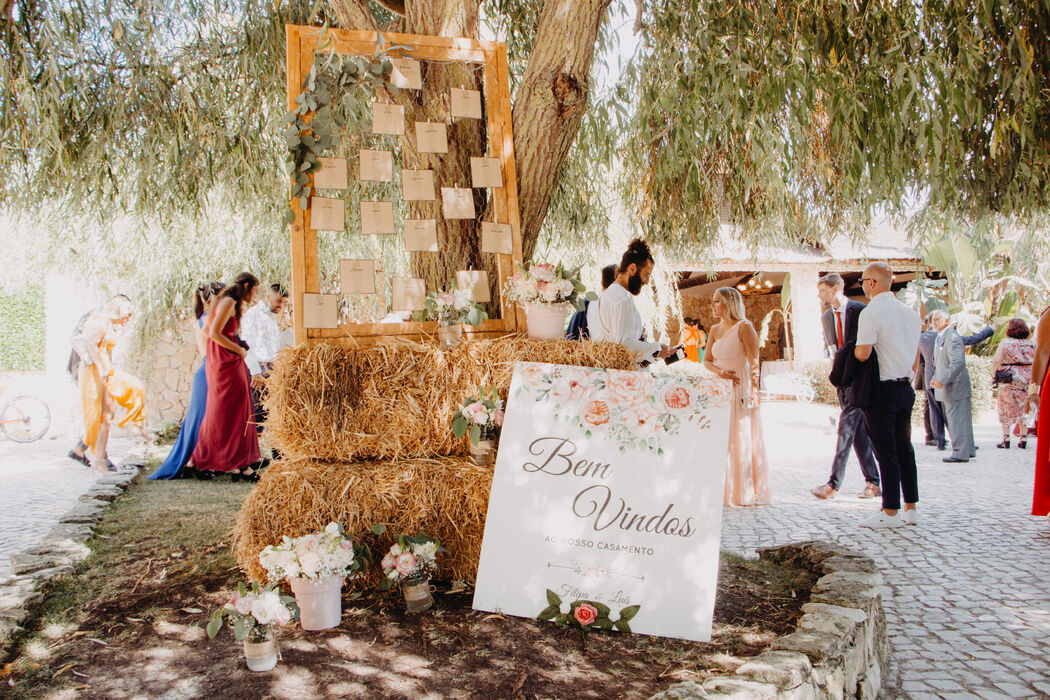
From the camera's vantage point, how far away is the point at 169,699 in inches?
98.3

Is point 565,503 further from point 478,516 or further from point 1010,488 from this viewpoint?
point 1010,488

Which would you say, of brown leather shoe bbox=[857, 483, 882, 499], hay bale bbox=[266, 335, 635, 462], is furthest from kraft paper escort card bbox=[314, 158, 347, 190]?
brown leather shoe bbox=[857, 483, 882, 499]

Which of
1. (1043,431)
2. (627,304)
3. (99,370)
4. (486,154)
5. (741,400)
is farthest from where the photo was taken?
(99,370)

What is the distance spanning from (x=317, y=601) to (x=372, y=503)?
50cm

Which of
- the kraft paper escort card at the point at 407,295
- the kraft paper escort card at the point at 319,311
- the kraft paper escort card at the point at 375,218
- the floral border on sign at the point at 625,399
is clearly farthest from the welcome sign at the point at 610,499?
the kraft paper escort card at the point at 375,218

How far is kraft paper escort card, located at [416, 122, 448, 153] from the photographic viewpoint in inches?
157

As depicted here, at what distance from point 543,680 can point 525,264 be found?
222cm

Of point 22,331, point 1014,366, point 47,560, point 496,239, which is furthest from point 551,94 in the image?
point 22,331

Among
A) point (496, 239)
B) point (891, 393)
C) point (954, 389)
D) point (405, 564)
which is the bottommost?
point (405, 564)

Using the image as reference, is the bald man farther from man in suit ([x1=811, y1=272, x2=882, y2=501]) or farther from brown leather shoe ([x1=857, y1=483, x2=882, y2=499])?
brown leather shoe ([x1=857, y1=483, x2=882, y2=499])

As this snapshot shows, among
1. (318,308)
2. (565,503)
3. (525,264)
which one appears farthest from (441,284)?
(565,503)

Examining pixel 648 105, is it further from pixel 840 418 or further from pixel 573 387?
pixel 840 418

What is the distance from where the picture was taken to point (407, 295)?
3.93 meters

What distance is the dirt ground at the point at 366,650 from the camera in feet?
8.42
